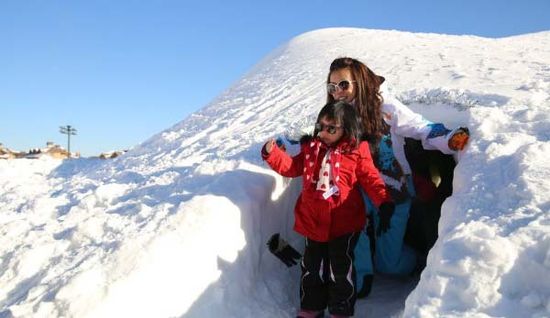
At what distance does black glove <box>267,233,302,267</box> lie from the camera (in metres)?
3.21

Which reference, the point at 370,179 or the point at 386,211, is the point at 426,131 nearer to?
the point at 370,179

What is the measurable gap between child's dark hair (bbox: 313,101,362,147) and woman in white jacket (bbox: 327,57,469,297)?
0.63ft

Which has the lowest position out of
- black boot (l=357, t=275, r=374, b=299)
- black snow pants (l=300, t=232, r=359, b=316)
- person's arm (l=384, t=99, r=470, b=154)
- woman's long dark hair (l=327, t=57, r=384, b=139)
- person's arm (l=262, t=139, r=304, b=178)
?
black boot (l=357, t=275, r=374, b=299)

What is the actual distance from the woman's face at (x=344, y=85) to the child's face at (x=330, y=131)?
0.40 metres

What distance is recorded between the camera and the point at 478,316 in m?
1.60

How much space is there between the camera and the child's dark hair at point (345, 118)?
2885 millimetres

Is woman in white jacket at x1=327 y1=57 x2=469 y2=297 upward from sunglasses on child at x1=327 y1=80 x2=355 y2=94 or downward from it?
downward

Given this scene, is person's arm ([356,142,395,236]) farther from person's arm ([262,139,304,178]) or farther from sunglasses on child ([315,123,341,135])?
person's arm ([262,139,304,178])

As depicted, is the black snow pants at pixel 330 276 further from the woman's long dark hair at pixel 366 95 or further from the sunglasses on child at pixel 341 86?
the sunglasses on child at pixel 341 86

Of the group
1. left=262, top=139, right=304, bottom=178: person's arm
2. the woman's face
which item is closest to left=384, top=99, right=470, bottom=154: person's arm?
the woman's face

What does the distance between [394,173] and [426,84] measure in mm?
2359

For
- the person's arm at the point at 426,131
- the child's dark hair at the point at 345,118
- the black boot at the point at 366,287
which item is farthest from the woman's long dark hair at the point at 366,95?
the black boot at the point at 366,287

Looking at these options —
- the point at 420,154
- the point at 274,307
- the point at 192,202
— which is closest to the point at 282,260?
the point at 274,307

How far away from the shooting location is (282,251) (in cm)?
322
